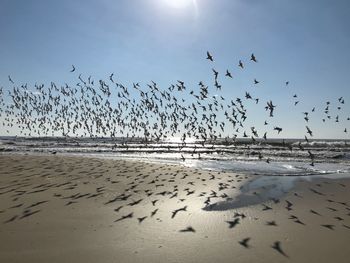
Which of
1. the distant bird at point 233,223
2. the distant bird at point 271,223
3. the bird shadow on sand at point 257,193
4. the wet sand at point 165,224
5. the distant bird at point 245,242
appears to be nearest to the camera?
the wet sand at point 165,224

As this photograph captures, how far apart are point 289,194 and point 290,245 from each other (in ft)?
21.4

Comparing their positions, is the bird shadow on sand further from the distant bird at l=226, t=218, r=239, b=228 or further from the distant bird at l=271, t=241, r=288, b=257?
the distant bird at l=271, t=241, r=288, b=257

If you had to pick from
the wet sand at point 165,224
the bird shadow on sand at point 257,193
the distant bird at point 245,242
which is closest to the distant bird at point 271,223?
the wet sand at point 165,224

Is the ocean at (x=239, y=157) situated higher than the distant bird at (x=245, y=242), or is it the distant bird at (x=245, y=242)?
the ocean at (x=239, y=157)

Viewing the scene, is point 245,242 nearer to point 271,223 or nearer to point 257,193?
point 271,223

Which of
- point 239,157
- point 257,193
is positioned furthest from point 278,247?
point 239,157

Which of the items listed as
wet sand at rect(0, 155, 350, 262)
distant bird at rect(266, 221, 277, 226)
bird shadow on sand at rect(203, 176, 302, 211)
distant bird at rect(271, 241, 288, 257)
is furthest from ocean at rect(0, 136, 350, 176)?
distant bird at rect(271, 241, 288, 257)

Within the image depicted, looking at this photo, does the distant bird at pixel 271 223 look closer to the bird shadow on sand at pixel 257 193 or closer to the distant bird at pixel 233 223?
the distant bird at pixel 233 223

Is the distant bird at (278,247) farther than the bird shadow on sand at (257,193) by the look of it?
No

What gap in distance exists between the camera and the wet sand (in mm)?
7375

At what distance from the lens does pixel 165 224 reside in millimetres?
9398

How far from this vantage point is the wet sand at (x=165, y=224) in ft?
24.2

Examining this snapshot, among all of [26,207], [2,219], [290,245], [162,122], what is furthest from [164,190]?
[162,122]

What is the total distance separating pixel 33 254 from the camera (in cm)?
726
